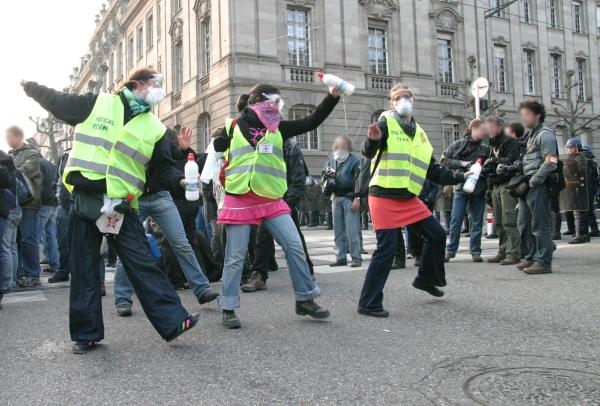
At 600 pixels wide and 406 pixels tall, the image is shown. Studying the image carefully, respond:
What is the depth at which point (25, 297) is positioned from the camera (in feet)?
20.1

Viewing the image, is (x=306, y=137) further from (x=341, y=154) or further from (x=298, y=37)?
(x=341, y=154)

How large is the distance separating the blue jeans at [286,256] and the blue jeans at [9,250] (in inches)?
112

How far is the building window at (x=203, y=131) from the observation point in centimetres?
2831

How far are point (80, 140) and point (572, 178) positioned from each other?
10101 millimetres

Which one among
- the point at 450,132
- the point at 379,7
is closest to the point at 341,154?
the point at 379,7

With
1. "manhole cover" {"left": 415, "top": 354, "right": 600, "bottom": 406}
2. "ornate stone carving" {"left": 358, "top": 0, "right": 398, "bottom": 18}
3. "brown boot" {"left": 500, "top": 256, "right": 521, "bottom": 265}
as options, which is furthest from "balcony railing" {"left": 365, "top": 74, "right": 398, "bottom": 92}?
"manhole cover" {"left": 415, "top": 354, "right": 600, "bottom": 406}

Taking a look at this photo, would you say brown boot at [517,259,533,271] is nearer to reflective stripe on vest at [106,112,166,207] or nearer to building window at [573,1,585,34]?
reflective stripe on vest at [106,112,166,207]

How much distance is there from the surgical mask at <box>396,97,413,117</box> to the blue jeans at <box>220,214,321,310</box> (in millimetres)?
1368

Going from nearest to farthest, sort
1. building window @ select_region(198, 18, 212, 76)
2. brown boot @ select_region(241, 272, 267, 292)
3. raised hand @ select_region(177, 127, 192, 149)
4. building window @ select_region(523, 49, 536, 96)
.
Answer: raised hand @ select_region(177, 127, 192, 149) < brown boot @ select_region(241, 272, 267, 292) < building window @ select_region(198, 18, 212, 76) < building window @ select_region(523, 49, 536, 96)

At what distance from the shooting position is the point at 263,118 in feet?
14.4

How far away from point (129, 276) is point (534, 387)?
2.57 metres

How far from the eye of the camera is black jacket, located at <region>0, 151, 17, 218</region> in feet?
17.9

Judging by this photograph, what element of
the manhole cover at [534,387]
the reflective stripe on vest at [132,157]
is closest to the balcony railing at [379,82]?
the reflective stripe on vest at [132,157]

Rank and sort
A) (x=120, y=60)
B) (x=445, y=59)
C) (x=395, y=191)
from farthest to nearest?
(x=120, y=60)
(x=445, y=59)
(x=395, y=191)
